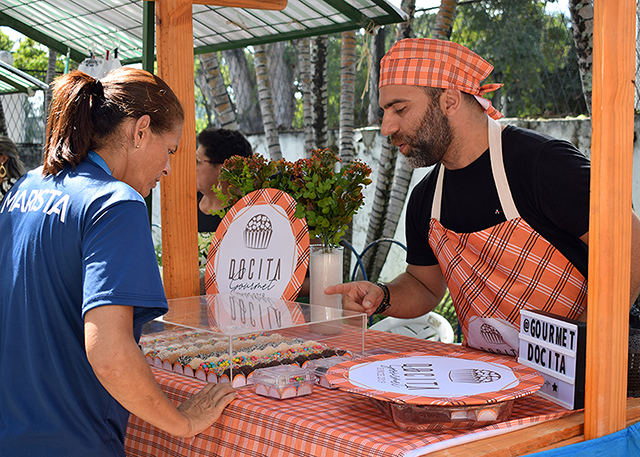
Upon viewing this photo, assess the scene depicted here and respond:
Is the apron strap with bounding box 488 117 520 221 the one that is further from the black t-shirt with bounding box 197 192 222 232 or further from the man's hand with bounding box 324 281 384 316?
the black t-shirt with bounding box 197 192 222 232

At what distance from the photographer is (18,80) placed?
7062 millimetres

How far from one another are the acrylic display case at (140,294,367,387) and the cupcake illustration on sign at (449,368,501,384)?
378 mm

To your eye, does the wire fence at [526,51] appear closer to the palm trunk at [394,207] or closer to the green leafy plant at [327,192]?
the palm trunk at [394,207]

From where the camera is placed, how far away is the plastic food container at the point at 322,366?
54.7 inches

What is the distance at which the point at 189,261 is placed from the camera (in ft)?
7.45

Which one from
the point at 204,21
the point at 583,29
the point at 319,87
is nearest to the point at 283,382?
the point at 204,21

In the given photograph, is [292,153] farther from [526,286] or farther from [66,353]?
[66,353]

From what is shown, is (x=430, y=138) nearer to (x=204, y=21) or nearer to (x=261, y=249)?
(x=261, y=249)

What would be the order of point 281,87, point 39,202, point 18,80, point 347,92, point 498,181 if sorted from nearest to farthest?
point 39,202 < point 498,181 < point 347,92 < point 18,80 < point 281,87

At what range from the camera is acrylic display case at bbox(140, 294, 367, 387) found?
140cm

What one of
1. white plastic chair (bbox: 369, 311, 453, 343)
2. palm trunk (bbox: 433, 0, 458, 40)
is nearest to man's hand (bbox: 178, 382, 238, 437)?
white plastic chair (bbox: 369, 311, 453, 343)

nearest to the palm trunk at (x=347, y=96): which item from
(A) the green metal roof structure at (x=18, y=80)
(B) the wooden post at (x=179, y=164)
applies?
(A) the green metal roof structure at (x=18, y=80)

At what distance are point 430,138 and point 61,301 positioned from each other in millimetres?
1318

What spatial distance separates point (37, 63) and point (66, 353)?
50.6 feet
